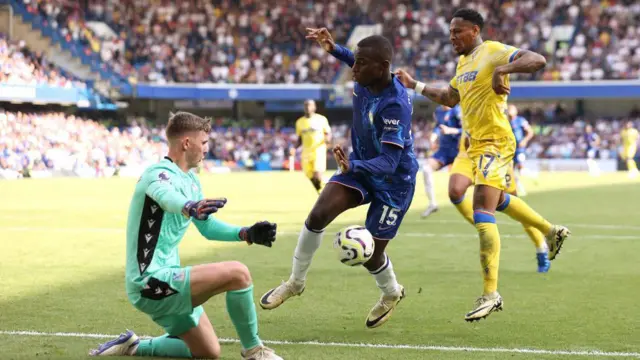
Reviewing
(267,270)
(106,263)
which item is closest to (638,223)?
(267,270)

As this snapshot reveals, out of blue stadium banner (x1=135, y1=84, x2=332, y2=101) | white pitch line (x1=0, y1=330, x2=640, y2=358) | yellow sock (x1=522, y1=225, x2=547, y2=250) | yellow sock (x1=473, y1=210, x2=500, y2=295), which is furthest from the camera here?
blue stadium banner (x1=135, y1=84, x2=332, y2=101)

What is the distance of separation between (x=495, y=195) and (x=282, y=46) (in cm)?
4608

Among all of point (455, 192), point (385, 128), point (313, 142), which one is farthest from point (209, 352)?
point (313, 142)

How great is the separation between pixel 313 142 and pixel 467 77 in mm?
15179

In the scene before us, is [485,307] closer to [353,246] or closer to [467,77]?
[353,246]

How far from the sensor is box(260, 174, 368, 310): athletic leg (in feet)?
25.7

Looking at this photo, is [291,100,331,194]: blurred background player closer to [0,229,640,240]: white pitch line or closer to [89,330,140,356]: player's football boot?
[0,229,640,240]: white pitch line

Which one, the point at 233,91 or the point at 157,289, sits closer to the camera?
the point at 157,289

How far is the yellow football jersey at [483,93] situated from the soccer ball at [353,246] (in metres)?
2.27

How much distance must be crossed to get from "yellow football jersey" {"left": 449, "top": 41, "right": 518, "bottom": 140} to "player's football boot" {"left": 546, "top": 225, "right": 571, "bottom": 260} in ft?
5.22

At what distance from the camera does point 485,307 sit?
7.93 metres

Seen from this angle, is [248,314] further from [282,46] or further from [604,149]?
[282,46]

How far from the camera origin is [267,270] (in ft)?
38.0

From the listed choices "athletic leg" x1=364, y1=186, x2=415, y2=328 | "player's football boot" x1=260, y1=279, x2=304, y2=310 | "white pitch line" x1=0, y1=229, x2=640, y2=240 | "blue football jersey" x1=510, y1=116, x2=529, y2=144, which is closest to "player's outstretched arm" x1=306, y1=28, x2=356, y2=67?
"athletic leg" x1=364, y1=186, x2=415, y2=328
